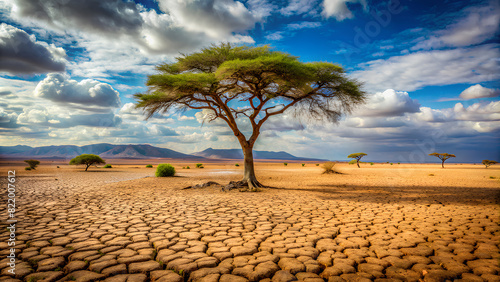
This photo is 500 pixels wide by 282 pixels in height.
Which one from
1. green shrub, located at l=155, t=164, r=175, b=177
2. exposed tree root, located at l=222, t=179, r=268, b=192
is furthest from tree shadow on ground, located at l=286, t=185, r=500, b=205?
green shrub, located at l=155, t=164, r=175, b=177

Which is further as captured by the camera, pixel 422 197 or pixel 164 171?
pixel 164 171

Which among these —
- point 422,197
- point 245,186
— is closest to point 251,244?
point 245,186

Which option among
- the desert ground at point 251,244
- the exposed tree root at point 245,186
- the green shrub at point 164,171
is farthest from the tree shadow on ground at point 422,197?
the green shrub at point 164,171

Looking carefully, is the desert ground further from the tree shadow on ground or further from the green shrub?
the green shrub

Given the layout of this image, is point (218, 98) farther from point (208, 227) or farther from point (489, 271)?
point (489, 271)

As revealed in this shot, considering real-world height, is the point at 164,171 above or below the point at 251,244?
below

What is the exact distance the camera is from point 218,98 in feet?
40.2

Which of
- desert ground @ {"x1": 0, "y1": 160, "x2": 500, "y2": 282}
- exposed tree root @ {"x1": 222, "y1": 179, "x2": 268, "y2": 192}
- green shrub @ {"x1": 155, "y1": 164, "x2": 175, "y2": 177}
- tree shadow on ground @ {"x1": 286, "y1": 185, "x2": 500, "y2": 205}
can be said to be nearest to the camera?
desert ground @ {"x1": 0, "y1": 160, "x2": 500, "y2": 282}

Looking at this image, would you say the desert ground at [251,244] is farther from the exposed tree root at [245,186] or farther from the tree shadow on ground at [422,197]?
the exposed tree root at [245,186]

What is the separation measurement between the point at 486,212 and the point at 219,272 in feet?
25.1

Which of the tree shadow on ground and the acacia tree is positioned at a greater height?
the acacia tree

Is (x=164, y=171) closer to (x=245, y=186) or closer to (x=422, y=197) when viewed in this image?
(x=245, y=186)

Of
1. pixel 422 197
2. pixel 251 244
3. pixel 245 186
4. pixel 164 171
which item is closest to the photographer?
pixel 251 244

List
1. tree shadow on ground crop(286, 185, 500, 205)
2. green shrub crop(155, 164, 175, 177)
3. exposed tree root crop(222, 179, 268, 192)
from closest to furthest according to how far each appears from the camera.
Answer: tree shadow on ground crop(286, 185, 500, 205) → exposed tree root crop(222, 179, 268, 192) → green shrub crop(155, 164, 175, 177)
